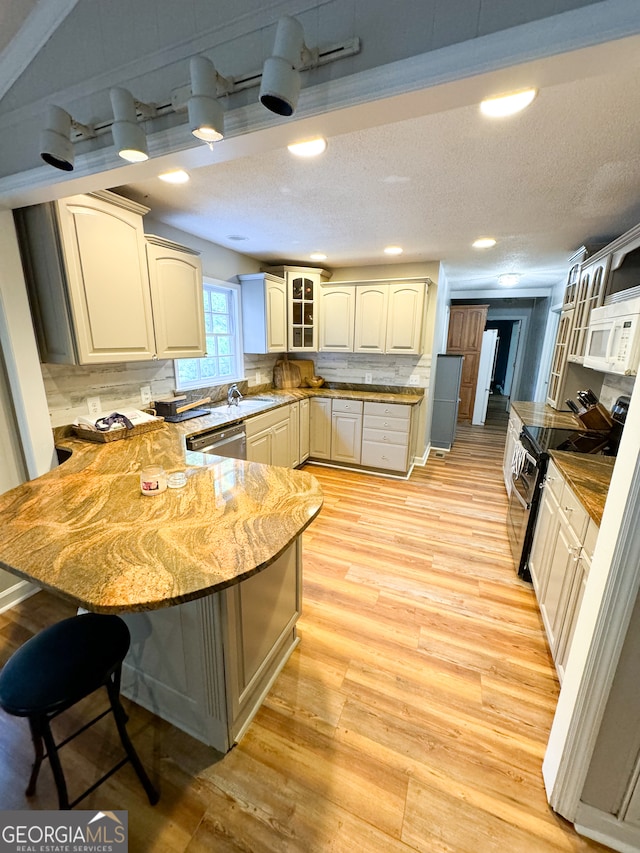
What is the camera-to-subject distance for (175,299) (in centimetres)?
247

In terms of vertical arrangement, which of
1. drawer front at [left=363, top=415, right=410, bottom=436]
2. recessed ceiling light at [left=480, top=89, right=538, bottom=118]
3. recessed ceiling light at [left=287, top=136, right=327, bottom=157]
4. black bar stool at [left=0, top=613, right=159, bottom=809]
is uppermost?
recessed ceiling light at [left=287, top=136, right=327, bottom=157]

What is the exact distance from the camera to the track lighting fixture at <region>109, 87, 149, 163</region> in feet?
3.19

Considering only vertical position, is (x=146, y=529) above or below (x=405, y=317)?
below

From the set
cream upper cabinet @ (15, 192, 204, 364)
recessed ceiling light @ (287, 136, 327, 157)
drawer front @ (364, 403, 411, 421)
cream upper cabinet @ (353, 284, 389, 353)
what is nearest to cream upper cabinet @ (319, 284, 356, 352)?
cream upper cabinet @ (353, 284, 389, 353)

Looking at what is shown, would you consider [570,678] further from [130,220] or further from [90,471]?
[130,220]

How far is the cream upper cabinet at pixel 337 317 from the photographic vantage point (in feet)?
13.3

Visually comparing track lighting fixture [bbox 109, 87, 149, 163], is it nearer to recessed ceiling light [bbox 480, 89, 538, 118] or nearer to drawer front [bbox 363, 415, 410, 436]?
recessed ceiling light [bbox 480, 89, 538, 118]

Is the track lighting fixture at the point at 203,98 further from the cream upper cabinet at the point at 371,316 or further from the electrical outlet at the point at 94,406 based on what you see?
the cream upper cabinet at the point at 371,316

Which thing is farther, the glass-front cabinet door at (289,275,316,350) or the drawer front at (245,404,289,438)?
the glass-front cabinet door at (289,275,316,350)

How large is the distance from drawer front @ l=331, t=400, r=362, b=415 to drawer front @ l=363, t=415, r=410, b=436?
0.44ft

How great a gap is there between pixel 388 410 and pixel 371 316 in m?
1.14

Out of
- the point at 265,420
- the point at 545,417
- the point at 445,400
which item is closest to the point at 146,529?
the point at 265,420

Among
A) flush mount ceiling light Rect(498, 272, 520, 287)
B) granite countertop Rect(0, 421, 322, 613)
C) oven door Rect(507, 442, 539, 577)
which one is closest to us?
granite countertop Rect(0, 421, 322, 613)

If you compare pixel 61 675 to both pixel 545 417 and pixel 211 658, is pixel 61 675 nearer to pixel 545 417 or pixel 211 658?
pixel 211 658
